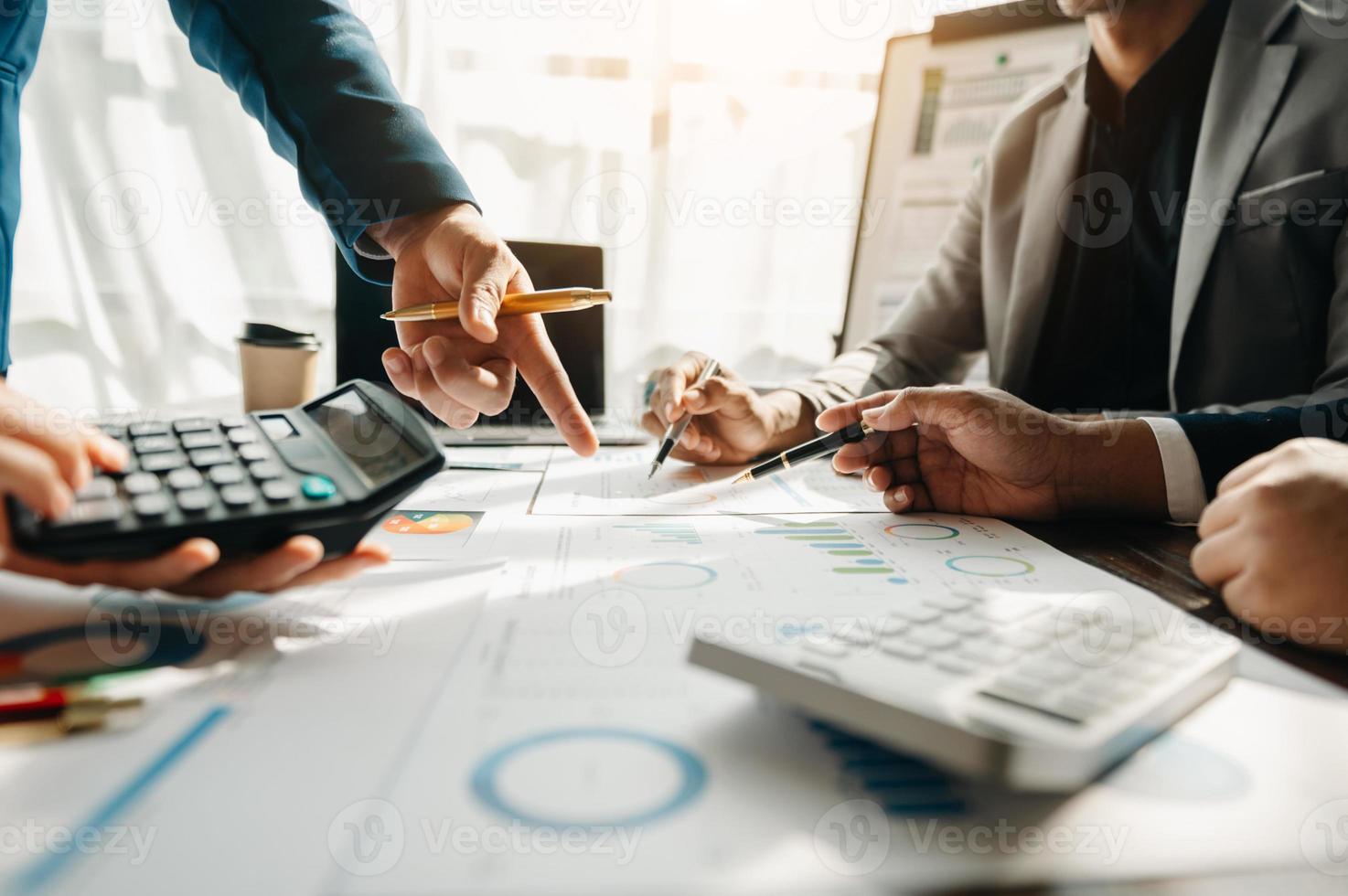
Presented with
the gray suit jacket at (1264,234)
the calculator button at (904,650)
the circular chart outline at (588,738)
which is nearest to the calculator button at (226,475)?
Result: the circular chart outline at (588,738)

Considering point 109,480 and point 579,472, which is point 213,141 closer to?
point 579,472

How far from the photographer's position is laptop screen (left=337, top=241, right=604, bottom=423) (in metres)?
1.06

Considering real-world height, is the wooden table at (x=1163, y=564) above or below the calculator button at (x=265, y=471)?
below

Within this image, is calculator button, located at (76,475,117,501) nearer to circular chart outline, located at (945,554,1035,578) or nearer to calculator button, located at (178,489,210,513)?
calculator button, located at (178,489,210,513)

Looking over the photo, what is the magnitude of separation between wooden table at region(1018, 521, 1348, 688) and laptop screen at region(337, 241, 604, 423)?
637mm

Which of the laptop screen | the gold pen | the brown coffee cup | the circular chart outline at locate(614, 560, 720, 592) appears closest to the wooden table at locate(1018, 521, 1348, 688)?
the circular chart outline at locate(614, 560, 720, 592)

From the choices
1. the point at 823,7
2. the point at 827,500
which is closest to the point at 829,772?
the point at 827,500

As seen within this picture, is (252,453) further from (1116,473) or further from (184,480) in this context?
(1116,473)

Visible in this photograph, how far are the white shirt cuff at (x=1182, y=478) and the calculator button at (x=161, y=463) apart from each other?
67cm

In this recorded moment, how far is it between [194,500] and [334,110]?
44 centimetres

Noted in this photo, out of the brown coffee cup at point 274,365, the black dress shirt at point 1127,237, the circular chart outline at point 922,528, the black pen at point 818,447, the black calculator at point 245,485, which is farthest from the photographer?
the black dress shirt at point 1127,237

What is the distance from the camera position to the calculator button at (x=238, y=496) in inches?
14.3

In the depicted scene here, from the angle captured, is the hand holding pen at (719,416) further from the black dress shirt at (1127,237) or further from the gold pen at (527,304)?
the black dress shirt at (1127,237)

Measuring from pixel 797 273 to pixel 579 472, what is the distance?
3.53 ft
